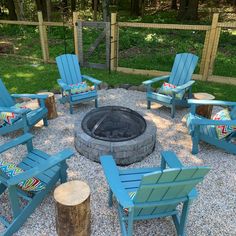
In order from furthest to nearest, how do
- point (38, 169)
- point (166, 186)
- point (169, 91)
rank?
point (169, 91) < point (38, 169) < point (166, 186)

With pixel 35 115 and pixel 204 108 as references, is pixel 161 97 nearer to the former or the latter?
pixel 204 108

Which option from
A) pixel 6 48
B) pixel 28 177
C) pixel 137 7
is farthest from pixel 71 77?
pixel 137 7

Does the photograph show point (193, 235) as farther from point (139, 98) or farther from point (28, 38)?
point (28, 38)

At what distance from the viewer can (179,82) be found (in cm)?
541

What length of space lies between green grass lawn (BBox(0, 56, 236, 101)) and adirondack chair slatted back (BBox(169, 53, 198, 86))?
88 centimetres

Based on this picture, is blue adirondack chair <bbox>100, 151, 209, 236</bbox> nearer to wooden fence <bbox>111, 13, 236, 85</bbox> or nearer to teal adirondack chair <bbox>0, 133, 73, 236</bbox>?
teal adirondack chair <bbox>0, 133, 73, 236</bbox>

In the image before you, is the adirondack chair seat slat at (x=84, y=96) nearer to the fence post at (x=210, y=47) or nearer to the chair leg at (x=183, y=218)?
the fence post at (x=210, y=47)

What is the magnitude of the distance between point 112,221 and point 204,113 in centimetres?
279

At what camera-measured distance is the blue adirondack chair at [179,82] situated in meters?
5.01

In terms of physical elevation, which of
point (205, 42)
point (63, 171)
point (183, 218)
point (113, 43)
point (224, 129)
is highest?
point (205, 42)

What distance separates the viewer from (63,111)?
17.5 ft

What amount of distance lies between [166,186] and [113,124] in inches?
81.0

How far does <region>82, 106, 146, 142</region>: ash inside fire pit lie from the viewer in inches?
152

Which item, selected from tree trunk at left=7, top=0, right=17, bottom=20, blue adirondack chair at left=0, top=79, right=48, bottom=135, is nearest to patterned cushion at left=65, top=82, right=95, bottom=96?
blue adirondack chair at left=0, top=79, right=48, bottom=135
